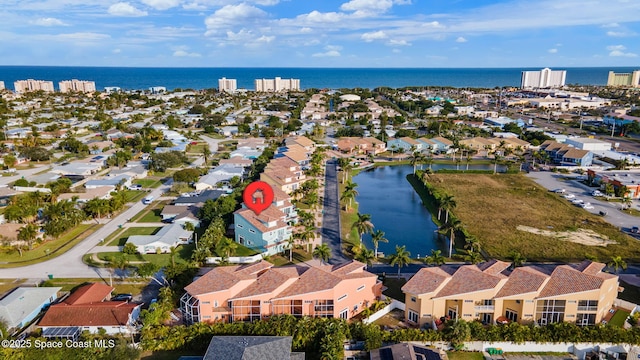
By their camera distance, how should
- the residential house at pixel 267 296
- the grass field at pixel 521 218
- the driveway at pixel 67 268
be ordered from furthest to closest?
the grass field at pixel 521 218 < the driveway at pixel 67 268 < the residential house at pixel 267 296

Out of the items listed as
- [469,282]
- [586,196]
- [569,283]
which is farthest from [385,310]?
[586,196]

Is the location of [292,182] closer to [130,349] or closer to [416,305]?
[416,305]

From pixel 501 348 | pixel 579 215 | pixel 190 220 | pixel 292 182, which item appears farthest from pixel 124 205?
pixel 579 215

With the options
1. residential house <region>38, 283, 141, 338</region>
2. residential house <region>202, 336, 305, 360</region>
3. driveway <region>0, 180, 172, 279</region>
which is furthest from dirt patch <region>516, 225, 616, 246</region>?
driveway <region>0, 180, 172, 279</region>

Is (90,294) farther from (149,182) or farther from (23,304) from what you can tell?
(149,182)

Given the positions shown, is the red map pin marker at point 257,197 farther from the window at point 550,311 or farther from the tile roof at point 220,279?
the window at point 550,311

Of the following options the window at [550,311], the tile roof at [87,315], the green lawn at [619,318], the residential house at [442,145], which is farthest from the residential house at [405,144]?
the tile roof at [87,315]

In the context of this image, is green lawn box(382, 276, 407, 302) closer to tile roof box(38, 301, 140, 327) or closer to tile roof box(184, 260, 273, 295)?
tile roof box(184, 260, 273, 295)
